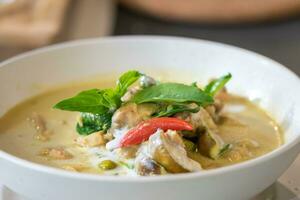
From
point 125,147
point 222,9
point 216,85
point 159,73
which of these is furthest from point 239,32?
point 125,147

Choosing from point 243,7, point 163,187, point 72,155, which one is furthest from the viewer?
point 243,7

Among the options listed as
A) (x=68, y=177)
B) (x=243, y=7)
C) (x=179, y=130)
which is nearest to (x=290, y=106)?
(x=179, y=130)

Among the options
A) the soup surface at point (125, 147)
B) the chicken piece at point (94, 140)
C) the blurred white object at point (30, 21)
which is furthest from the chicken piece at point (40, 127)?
the blurred white object at point (30, 21)

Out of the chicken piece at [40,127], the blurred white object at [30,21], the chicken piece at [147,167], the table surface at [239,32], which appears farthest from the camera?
the table surface at [239,32]

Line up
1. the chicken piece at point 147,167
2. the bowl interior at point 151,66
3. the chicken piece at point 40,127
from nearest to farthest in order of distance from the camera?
1. the chicken piece at point 147,167
2. the chicken piece at point 40,127
3. the bowl interior at point 151,66

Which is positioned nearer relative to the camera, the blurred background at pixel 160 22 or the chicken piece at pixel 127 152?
the chicken piece at pixel 127 152

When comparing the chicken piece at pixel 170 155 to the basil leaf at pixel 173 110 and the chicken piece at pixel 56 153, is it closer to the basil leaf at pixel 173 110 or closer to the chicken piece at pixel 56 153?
the basil leaf at pixel 173 110

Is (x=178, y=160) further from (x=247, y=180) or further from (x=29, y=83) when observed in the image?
(x=29, y=83)
